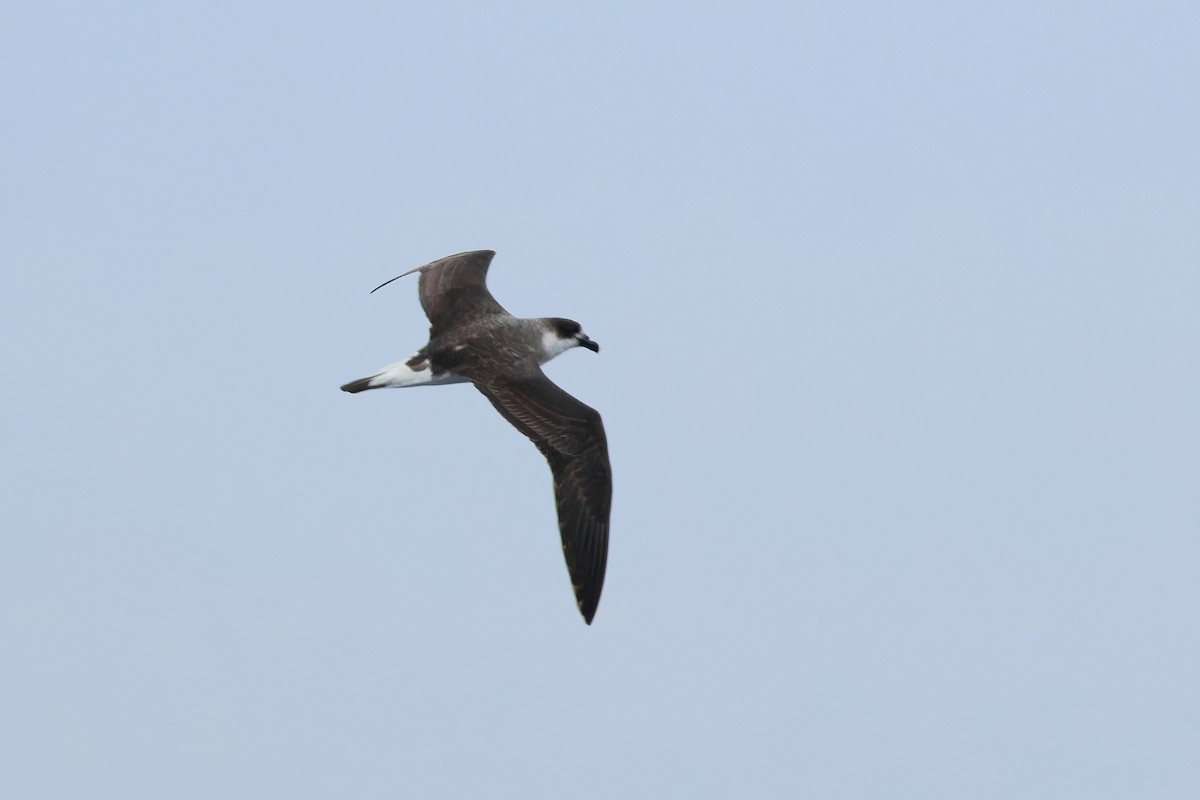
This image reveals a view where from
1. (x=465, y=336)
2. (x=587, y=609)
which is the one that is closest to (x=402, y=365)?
(x=465, y=336)

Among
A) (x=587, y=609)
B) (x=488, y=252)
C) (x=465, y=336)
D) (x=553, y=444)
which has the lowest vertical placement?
(x=587, y=609)

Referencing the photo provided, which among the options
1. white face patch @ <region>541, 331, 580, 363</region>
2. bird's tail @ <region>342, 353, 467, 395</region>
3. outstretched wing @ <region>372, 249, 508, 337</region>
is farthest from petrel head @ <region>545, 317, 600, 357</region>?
bird's tail @ <region>342, 353, 467, 395</region>

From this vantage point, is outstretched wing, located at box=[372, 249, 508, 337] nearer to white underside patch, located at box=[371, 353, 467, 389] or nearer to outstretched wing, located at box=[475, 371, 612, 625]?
white underside patch, located at box=[371, 353, 467, 389]

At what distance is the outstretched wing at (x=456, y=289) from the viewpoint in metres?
19.0

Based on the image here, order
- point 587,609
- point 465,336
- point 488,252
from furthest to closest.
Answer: point 488,252
point 465,336
point 587,609

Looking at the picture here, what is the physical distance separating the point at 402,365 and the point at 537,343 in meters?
1.84

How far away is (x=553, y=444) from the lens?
56.4ft

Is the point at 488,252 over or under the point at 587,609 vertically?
over

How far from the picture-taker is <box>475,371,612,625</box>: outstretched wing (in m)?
17.2

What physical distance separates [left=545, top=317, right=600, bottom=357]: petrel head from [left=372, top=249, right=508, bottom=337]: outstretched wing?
0.64 meters

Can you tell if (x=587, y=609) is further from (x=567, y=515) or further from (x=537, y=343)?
(x=537, y=343)

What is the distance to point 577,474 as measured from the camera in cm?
1728

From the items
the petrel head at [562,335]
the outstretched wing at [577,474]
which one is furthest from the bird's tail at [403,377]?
the petrel head at [562,335]

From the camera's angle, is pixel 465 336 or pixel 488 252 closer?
pixel 465 336
